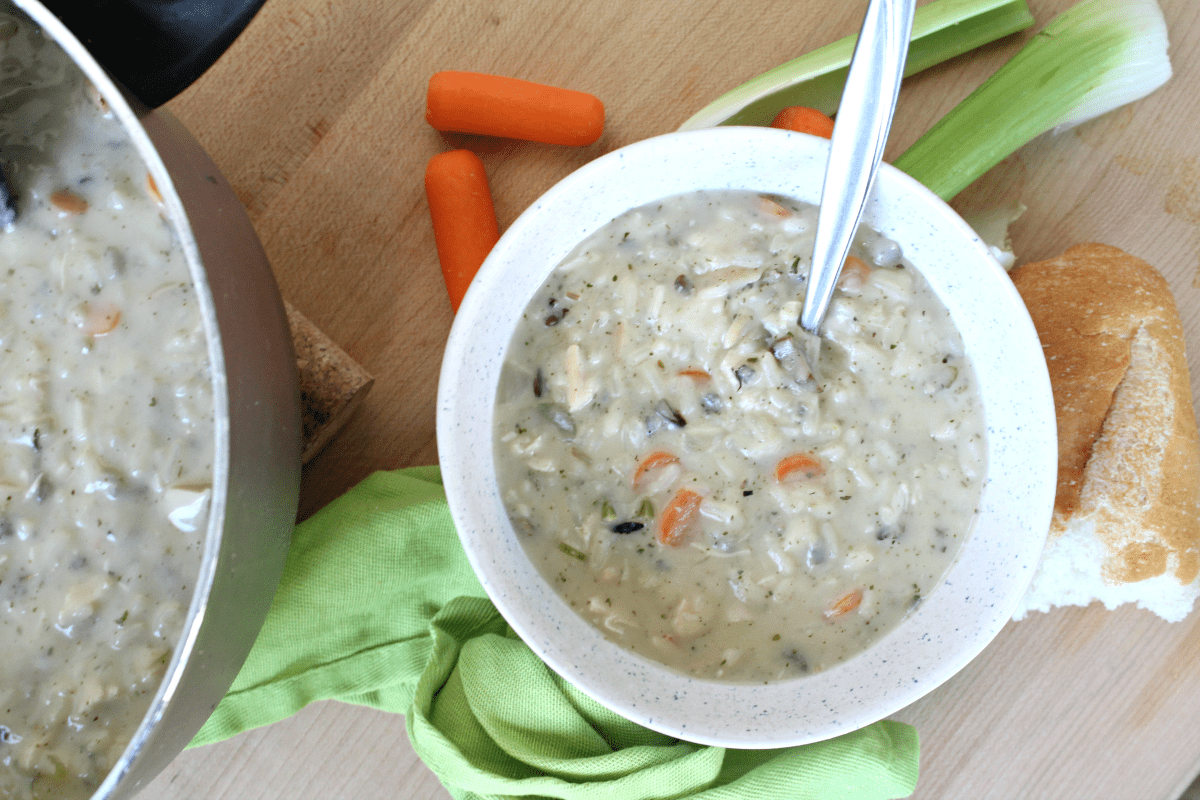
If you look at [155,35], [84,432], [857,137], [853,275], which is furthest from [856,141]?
[84,432]

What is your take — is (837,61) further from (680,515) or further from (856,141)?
(680,515)

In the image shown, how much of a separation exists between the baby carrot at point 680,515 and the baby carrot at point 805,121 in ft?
2.65

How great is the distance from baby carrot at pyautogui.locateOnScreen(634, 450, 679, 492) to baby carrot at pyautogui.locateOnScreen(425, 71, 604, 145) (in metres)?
0.72

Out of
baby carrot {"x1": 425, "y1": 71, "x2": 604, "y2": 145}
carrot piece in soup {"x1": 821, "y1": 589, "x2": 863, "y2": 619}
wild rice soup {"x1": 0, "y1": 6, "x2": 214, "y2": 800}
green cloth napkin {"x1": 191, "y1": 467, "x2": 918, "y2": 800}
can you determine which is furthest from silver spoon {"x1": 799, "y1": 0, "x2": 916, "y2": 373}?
wild rice soup {"x1": 0, "y1": 6, "x2": 214, "y2": 800}

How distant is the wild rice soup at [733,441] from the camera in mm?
1373

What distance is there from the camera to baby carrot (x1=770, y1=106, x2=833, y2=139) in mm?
1715

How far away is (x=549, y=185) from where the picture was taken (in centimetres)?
179

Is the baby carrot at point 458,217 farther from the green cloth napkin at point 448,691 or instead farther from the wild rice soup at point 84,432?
the wild rice soup at point 84,432

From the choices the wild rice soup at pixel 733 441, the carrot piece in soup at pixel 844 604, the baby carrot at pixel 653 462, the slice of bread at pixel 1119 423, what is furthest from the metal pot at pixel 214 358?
the slice of bread at pixel 1119 423

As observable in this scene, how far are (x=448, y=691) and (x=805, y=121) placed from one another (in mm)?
1329

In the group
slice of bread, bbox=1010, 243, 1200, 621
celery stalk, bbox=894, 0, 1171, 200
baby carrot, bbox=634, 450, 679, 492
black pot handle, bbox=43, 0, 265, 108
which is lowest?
slice of bread, bbox=1010, 243, 1200, 621

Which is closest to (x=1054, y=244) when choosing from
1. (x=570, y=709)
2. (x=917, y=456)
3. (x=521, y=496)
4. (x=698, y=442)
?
(x=917, y=456)

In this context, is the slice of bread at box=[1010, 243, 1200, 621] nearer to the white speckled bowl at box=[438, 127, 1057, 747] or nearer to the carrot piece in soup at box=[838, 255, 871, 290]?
the white speckled bowl at box=[438, 127, 1057, 747]

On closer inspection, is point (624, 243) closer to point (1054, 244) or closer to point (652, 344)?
point (652, 344)
